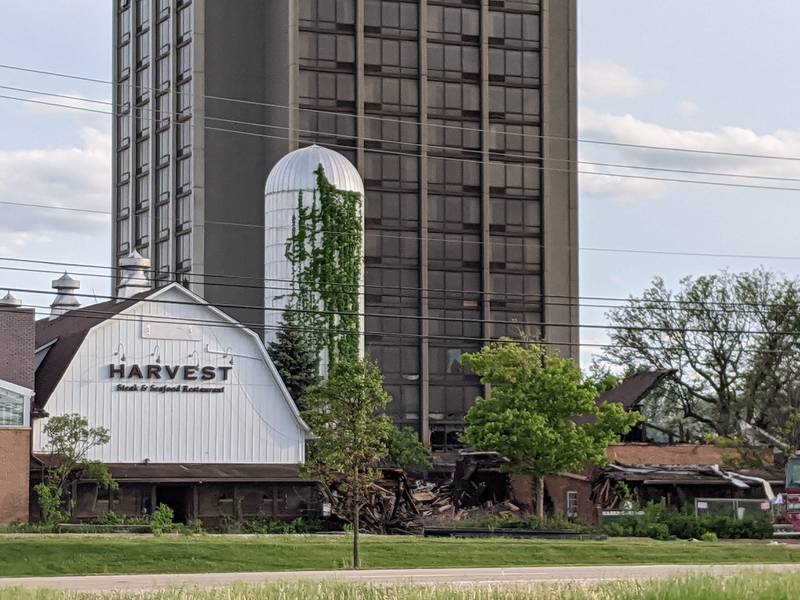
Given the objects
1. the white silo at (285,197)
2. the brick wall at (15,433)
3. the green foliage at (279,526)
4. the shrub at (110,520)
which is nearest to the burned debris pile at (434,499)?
the green foliage at (279,526)

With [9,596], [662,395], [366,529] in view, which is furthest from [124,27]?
[9,596]

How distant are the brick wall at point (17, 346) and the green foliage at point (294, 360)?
49.1 feet

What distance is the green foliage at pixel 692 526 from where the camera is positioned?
52.6 m

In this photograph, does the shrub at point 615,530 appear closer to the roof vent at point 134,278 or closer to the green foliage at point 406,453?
the green foliage at point 406,453

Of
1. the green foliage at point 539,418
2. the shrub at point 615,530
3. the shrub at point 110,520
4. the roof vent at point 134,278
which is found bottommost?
the shrub at point 615,530

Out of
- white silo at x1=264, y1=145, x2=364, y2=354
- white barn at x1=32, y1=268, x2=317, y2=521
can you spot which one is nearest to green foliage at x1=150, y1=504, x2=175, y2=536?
white barn at x1=32, y1=268, x2=317, y2=521

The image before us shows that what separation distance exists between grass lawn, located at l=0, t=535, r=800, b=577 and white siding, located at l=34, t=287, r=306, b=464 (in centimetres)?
1392

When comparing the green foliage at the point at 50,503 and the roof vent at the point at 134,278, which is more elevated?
the roof vent at the point at 134,278

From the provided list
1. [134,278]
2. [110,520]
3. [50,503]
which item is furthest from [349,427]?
[134,278]

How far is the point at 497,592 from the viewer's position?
25.9 meters

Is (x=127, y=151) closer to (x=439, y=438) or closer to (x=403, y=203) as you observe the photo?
(x=403, y=203)

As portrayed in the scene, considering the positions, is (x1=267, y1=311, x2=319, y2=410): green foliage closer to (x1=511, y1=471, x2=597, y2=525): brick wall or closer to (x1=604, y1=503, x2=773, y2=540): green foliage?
(x1=511, y1=471, x2=597, y2=525): brick wall

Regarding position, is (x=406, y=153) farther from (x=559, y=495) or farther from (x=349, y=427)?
(x=349, y=427)

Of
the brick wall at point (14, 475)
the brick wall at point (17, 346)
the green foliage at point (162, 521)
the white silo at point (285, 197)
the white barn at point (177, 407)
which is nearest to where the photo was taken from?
the green foliage at point (162, 521)
